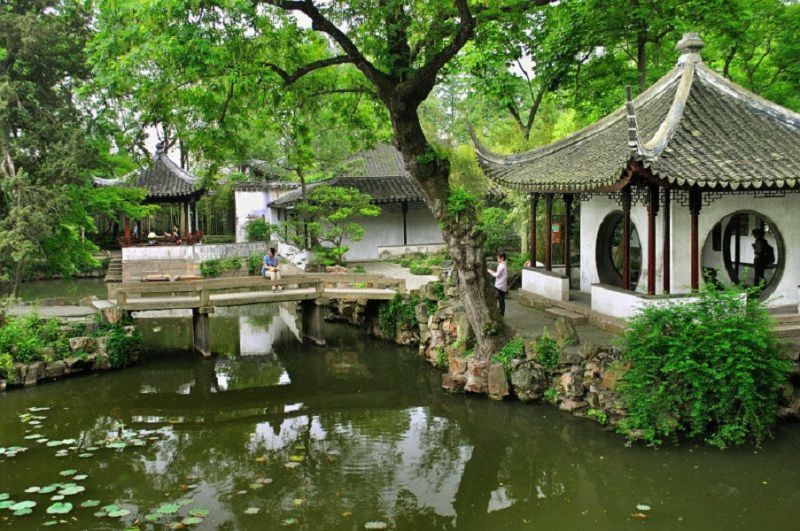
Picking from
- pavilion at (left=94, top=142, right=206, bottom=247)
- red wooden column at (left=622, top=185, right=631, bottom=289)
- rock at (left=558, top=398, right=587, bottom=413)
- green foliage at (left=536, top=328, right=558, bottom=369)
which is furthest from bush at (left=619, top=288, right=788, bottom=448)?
pavilion at (left=94, top=142, right=206, bottom=247)

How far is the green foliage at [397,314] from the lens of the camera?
16.8m

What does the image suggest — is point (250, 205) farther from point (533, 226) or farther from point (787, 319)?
point (787, 319)

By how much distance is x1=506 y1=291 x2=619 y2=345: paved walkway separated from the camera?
12721 mm

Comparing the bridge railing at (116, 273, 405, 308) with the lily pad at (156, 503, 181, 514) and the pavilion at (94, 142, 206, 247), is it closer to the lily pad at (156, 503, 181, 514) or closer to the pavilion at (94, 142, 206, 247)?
the lily pad at (156, 503, 181, 514)

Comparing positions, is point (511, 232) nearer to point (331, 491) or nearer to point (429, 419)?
point (429, 419)

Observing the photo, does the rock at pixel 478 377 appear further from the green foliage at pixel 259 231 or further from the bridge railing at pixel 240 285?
the green foliage at pixel 259 231

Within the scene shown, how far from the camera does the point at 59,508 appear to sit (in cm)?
846

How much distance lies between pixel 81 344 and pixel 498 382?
8.29 m

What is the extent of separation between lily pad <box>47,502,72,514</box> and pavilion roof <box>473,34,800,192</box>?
29.2ft

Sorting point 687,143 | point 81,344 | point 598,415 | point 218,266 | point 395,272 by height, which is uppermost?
point 687,143

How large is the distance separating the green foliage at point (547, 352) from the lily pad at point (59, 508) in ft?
23.6

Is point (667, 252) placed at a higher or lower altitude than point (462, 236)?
→ lower

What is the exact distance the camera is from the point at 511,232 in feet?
89.8

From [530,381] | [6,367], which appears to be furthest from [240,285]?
[530,381]
